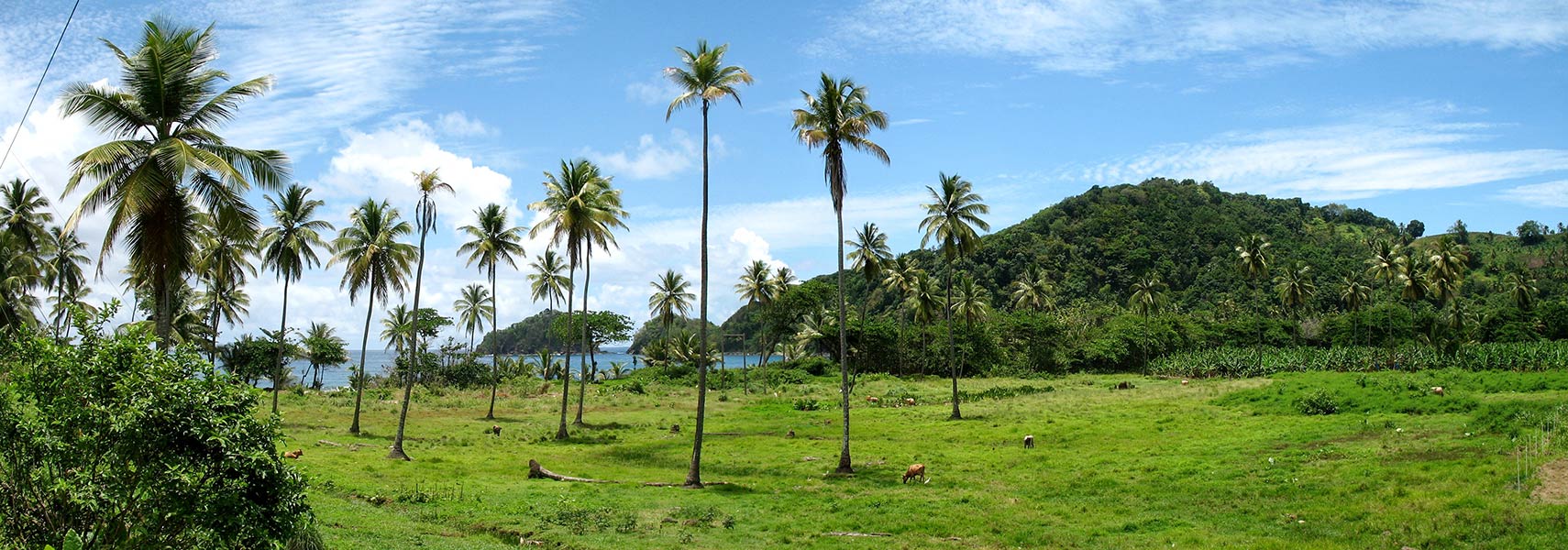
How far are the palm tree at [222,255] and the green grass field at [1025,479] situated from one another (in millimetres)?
5841

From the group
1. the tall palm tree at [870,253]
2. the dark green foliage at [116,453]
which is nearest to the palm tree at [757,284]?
the tall palm tree at [870,253]

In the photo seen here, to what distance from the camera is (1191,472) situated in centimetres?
2453

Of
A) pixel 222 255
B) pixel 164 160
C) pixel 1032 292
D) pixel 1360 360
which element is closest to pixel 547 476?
pixel 164 160

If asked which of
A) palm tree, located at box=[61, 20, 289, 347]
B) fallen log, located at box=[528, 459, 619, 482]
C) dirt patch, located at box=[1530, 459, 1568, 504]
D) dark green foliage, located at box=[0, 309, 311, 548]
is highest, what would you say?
palm tree, located at box=[61, 20, 289, 347]

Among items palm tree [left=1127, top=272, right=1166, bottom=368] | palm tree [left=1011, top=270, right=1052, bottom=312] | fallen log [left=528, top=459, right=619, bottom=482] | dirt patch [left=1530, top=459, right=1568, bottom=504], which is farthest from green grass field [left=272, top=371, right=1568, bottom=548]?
palm tree [left=1011, top=270, right=1052, bottom=312]

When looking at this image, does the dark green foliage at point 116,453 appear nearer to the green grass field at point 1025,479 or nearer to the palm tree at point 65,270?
the green grass field at point 1025,479

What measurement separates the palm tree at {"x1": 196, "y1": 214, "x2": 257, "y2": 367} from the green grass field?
19.2 feet

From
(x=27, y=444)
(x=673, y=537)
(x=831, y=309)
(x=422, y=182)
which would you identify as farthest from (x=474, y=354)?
(x=27, y=444)

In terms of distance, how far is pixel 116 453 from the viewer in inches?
342

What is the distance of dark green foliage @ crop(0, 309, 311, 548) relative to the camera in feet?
28.6

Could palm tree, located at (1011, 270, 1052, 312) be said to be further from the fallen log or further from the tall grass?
the fallen log

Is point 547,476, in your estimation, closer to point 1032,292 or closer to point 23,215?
point 23,215

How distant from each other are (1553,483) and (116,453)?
24.5 m

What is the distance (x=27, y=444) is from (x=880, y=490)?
19702mm
